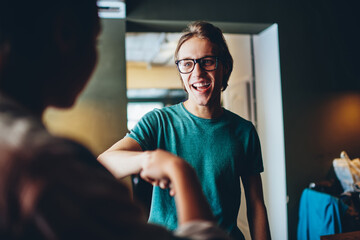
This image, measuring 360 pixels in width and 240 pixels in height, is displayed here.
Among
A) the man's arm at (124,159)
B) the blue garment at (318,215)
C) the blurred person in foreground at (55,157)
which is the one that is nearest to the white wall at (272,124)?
the blue garment at (318,215)

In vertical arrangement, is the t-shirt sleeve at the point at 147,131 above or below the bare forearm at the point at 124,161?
above

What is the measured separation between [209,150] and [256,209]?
0.33m

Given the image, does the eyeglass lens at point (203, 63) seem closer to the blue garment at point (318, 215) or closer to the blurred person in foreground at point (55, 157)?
the blurred person in foreground at point (55, 157)

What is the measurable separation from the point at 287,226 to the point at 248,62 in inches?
80.1

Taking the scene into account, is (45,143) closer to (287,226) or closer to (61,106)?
(61,106)

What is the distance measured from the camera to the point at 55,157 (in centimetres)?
32

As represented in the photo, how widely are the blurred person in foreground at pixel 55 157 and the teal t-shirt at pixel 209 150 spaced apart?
27.1 inches

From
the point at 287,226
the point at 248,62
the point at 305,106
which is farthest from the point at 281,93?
the point at 287,226

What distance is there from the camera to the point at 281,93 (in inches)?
117

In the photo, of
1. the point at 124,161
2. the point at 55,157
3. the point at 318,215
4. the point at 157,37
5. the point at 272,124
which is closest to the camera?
the point at 55,157

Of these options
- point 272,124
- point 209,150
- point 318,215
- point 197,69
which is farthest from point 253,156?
point 272,124

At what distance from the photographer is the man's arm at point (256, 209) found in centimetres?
122

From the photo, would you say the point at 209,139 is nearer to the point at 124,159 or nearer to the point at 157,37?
the point at 124,159

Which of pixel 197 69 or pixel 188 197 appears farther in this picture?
pixel 197 69
